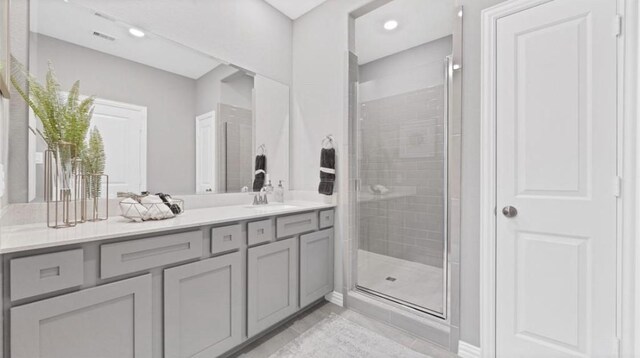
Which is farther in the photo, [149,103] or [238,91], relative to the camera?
[238,91]

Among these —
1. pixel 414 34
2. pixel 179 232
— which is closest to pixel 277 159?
pixel 179 232

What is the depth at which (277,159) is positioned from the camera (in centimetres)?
255

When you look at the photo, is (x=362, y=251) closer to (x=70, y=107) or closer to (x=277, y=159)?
(x=277, y=159)

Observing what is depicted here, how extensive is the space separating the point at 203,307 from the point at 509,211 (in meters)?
1.79

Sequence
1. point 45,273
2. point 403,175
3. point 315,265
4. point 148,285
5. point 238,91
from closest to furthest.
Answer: point 45,273
point 148,285
point 315,265
point 238,91
point 403,175

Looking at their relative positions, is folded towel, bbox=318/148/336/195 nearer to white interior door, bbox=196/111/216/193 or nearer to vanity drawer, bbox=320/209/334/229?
vanity drawer, bbox=320/209/334/229

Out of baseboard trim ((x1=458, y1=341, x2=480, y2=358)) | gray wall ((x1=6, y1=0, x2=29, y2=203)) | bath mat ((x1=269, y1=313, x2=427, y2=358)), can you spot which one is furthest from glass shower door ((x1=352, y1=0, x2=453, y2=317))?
gray wall ((x1=6, y1=0, x2=29, y2=203))

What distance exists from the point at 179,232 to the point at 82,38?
124 cm

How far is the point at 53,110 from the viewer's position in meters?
1.20

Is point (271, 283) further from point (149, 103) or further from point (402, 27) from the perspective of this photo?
point (402, 27)

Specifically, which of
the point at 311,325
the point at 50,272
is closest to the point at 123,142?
the point at 50,272

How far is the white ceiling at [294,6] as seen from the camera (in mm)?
2459

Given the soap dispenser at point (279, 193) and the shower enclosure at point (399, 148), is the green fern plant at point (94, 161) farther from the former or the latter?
the shower enclosure at point (399, 148)

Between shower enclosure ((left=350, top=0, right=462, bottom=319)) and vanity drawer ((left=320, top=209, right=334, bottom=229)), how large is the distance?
0.64 ft
